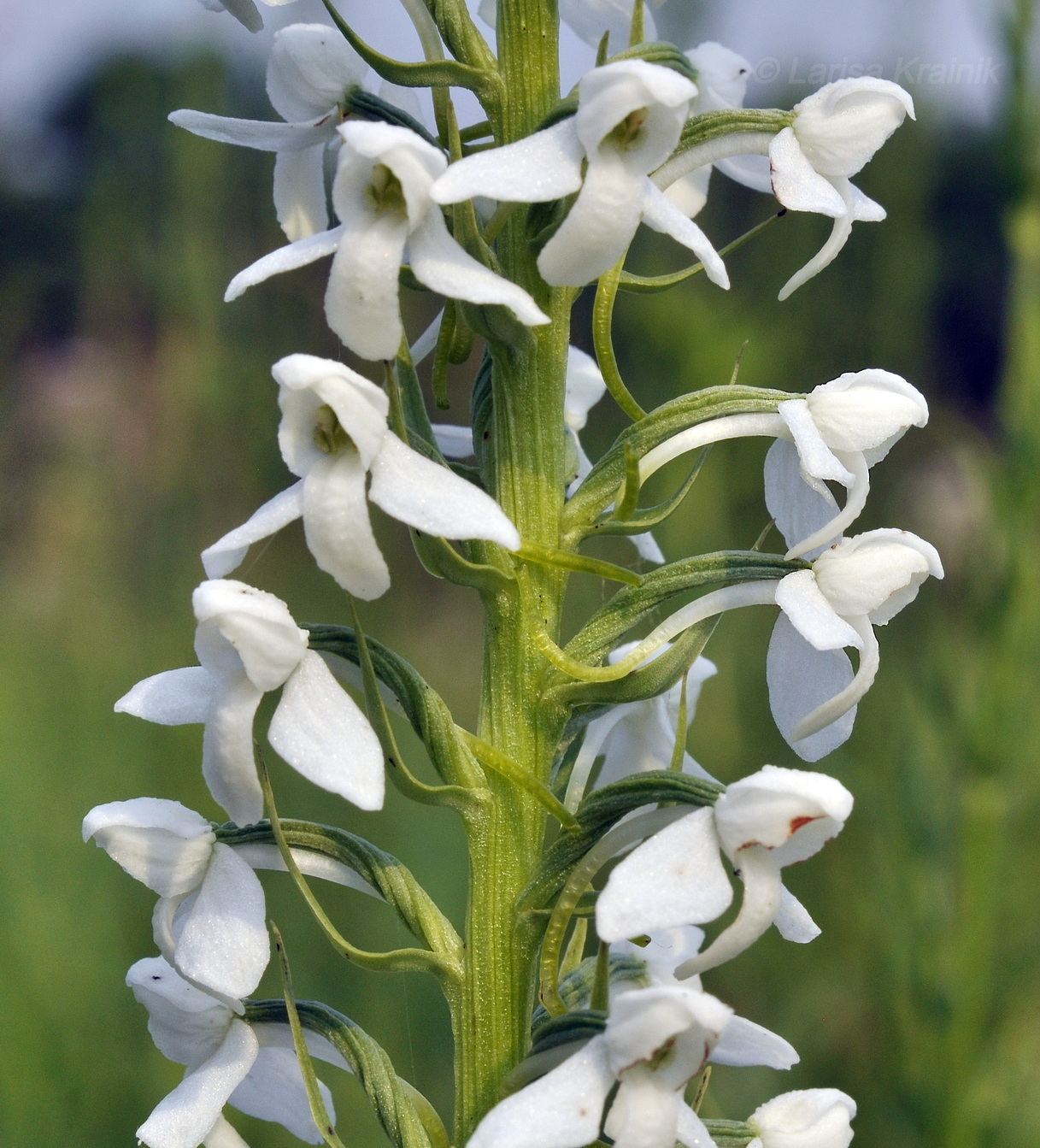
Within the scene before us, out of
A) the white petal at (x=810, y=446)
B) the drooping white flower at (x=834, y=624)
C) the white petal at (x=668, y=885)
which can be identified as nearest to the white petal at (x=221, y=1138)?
the white petal at (x=668, y=885)

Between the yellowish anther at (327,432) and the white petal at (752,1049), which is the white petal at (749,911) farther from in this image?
the yellowish anther at (327,432)

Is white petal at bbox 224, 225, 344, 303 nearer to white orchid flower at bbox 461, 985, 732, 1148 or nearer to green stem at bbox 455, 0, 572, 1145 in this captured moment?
green stem at bbox 455, 0, 572, 1145

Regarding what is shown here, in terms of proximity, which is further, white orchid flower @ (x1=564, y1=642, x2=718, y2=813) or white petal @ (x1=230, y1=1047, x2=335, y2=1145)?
white orchid flower @ (x1=564, y1=642, x2=718, y2=813)

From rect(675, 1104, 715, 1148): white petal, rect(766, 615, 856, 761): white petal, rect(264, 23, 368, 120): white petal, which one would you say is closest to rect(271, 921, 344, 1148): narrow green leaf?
rect(675, 1104, 715, 1148): white petal

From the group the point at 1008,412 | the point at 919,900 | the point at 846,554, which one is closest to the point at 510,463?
the point at 846,554

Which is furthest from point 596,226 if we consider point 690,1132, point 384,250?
point 690,1132

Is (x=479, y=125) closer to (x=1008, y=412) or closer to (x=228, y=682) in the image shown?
(x=228, y=682)
